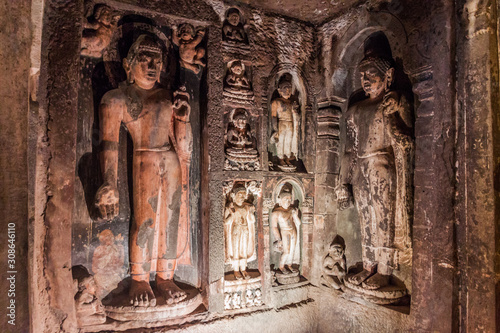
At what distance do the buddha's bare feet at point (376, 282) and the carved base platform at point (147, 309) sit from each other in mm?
1911

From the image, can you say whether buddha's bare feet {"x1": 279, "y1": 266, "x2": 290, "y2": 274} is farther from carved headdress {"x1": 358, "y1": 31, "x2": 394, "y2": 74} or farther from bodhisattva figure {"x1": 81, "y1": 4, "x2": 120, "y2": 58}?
bodhisattva figure {"x1": 81, "y1": 4, "x2": 120, "y2": 58}

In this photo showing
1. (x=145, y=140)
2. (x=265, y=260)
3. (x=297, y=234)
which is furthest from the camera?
(x=297, y=234)

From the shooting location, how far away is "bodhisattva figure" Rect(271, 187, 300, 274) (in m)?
4.12

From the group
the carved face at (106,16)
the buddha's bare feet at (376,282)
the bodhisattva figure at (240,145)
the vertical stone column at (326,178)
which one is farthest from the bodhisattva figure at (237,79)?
the buddha's bare feet at (376,282)

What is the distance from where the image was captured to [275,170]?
4125mm

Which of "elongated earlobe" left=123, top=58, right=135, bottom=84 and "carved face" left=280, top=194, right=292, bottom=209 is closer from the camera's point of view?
"elongated earlobe" left=123, top=58, right=135, bottom=84

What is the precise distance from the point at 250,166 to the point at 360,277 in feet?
5.98

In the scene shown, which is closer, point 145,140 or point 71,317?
point 71,317

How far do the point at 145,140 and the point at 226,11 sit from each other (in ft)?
6.06

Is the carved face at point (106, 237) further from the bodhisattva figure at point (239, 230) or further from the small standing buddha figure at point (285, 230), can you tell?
the small standing buddha figure at point (285, 230)

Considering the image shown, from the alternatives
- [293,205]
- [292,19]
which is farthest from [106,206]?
[292,19]

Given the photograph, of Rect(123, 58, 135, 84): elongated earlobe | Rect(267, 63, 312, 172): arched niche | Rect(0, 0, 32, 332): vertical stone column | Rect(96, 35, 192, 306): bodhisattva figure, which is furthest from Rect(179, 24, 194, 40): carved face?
Rect(0, 0, 32, 332): vertical stone column

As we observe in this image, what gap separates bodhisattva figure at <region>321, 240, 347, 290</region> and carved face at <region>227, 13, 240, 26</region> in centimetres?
303

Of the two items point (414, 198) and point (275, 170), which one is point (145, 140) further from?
point (414, 198)
